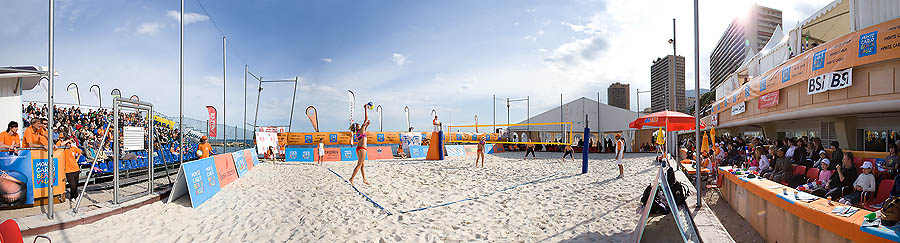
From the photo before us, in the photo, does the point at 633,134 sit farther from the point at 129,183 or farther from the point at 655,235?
the point at 129,183

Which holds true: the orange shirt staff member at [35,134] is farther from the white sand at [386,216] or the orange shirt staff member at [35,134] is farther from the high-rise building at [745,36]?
the high-rise building at [745,36]

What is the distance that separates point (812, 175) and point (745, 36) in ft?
257

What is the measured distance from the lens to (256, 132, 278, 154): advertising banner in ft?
58.1

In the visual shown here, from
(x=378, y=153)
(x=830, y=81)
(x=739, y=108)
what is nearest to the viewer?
(x=830, y=81)

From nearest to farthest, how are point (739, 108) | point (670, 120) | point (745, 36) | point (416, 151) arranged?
point (670, 120) < point (739, 108) < point (416, 151) < point (745, 36)

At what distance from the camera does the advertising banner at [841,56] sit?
21.9 ft

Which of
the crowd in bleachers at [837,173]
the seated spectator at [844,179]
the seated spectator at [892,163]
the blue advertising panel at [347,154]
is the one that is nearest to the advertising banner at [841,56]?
the crowd in bleachers at [837,173]

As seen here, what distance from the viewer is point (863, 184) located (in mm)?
4777

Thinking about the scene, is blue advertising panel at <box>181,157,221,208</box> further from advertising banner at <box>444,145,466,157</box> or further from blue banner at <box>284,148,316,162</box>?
advertising banner at <box>444,145,466,157</box>

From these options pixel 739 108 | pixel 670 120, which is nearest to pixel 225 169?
pixel 670 120

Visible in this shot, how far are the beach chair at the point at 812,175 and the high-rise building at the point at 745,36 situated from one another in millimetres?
59118

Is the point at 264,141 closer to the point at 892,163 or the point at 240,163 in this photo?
the point at 240,163

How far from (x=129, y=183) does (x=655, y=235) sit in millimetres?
9544

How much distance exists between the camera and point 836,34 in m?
13.3
